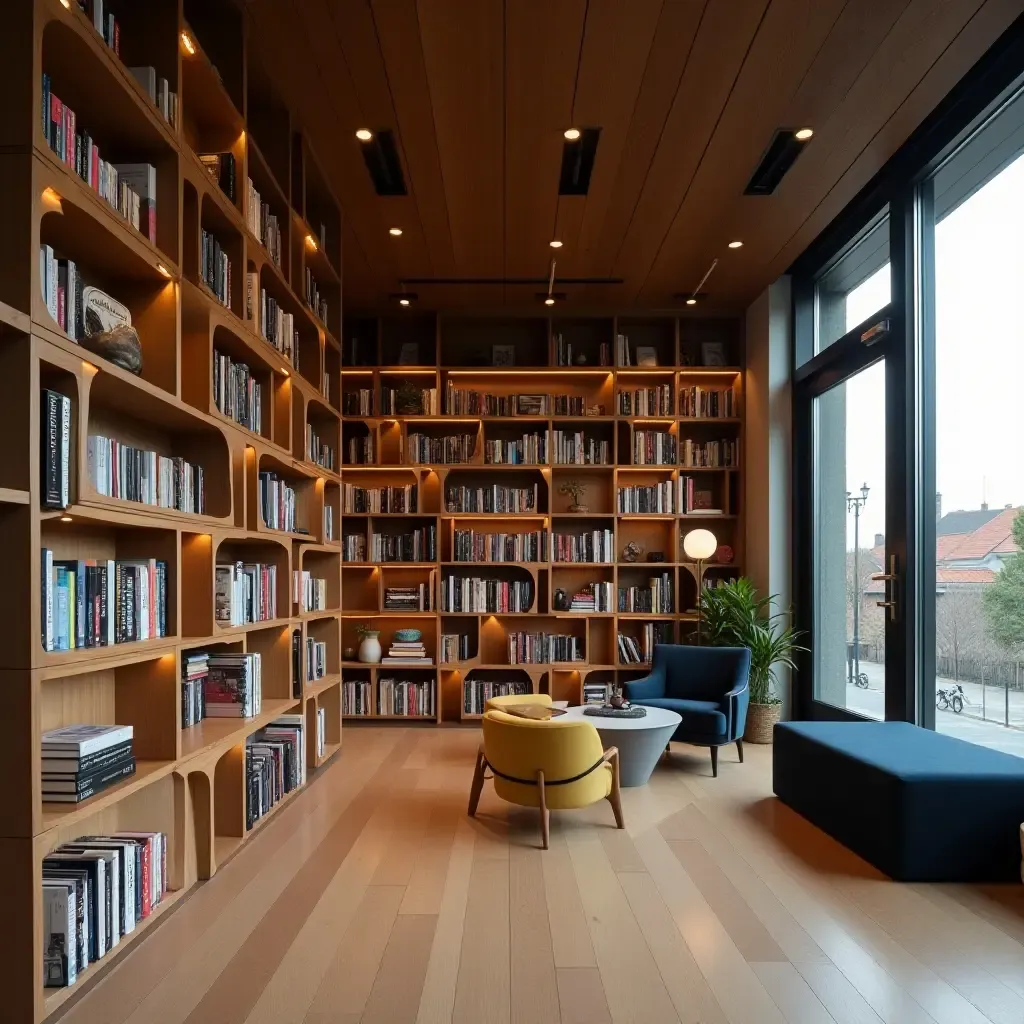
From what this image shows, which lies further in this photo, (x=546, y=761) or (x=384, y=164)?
(x=384, y=164)

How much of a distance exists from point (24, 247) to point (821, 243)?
5680mm

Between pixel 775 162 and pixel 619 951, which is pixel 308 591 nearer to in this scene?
pixel 619 951

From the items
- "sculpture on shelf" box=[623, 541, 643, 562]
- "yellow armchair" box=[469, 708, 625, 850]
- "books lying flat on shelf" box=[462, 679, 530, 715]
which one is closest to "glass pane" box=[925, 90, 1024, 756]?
"yellow armchair" box=[469, 708, 625, 850]

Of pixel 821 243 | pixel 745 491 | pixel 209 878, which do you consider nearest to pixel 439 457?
pixel 745 491

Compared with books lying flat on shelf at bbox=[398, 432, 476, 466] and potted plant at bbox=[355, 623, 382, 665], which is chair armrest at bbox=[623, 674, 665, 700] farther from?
books lying flat on shelf at bbox=[398, 432, 476, 466]

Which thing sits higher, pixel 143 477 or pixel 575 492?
pixel 575 492

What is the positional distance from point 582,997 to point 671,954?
45 centimetres

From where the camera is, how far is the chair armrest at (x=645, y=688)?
6.22 metres

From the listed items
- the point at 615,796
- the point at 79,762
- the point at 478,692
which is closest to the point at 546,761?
the point at 615,796

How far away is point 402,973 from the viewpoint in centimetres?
272

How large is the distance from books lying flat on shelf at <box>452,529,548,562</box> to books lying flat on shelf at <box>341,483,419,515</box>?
0.54 meters

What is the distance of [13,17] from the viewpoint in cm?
235

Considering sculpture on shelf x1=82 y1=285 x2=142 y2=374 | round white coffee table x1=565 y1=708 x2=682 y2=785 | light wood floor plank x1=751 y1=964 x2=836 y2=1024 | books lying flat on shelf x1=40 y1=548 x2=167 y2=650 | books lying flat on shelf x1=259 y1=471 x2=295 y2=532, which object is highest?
sculpture on shelf x1=82 y1=285 x2=142 y2=374

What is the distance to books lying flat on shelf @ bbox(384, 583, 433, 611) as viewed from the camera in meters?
7.50
